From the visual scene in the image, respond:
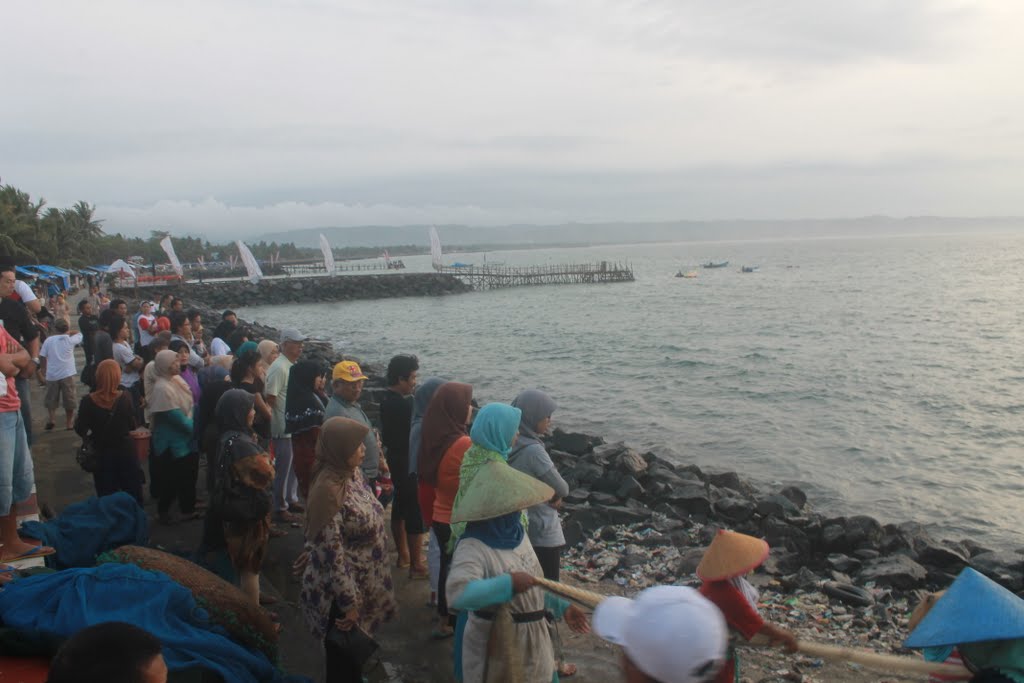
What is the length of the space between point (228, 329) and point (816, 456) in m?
A: 10.9

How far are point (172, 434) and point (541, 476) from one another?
377 centimetres

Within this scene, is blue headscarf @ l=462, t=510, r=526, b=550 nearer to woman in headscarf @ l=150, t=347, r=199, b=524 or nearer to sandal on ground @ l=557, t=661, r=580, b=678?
sandal on ground @ l=557, t=661, r=580, b=678

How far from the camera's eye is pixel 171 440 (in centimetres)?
595

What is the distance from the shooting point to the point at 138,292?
43.4 m

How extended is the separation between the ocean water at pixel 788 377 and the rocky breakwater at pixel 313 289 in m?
2.68

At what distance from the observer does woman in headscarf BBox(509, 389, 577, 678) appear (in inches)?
154

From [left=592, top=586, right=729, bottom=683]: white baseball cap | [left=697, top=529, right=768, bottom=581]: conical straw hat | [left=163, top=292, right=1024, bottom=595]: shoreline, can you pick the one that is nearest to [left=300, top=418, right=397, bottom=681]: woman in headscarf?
[left=697, top=529, right=768, bottom=581]: conical straw hat

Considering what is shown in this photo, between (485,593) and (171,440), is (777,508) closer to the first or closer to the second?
(171,440)

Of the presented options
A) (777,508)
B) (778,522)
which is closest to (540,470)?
(778,522)

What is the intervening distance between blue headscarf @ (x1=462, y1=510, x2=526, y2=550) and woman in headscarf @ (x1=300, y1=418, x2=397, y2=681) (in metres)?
0.81

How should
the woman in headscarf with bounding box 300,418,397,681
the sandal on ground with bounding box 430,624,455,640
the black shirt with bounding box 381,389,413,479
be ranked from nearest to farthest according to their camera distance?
the woman in headscarf with bounding box 300,418,397,681
the sandal on ground with bounding box 430,624,455,640
the black shirt with bounding box 381,389,413,479

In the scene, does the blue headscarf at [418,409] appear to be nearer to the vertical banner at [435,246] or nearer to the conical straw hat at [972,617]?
the conical straw hat at [972,617]

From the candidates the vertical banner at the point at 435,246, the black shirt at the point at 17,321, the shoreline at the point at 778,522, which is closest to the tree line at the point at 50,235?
the black shirt at the point at 17,321

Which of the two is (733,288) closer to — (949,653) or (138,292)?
(138,292)
